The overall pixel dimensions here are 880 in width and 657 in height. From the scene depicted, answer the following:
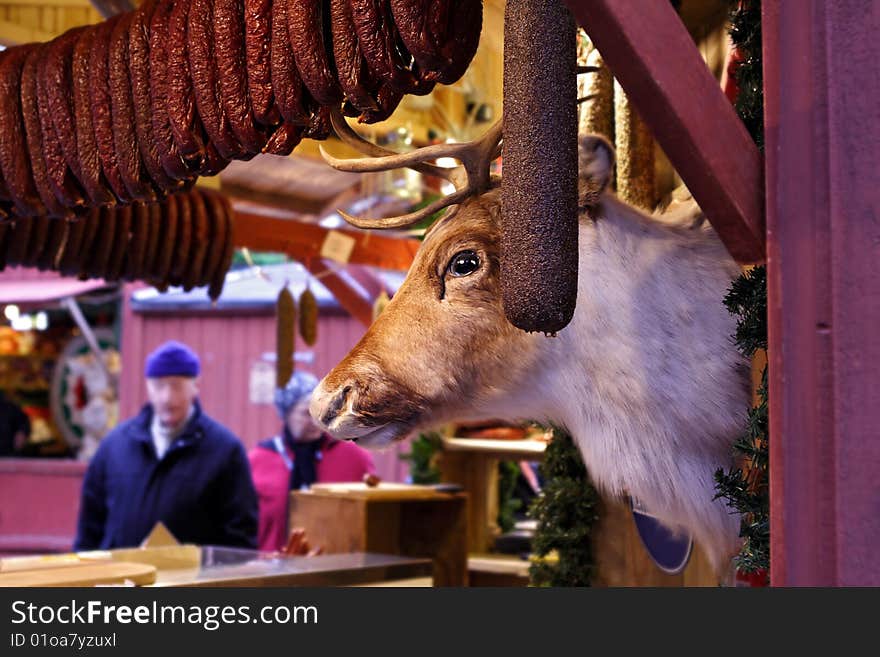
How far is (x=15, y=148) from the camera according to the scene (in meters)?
1.63

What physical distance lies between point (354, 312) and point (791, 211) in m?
3.84

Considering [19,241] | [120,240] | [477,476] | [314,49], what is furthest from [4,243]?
[477,476]

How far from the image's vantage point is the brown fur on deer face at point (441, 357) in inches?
57.6

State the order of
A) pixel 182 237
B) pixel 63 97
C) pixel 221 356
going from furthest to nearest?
1. pixel 221 356
2. pixel 182 237
3. pixel 63 97

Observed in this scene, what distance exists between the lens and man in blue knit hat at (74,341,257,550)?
12.7ft

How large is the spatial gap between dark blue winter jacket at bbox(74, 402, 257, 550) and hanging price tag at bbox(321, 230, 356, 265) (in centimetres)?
90

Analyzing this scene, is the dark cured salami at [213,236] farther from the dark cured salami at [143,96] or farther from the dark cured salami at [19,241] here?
the dark cured salami at [143,96]

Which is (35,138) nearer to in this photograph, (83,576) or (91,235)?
(83,576)

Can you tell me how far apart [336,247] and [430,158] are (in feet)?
8.70

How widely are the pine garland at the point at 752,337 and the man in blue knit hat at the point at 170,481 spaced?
2.98 metres

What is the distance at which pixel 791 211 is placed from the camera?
39.3 inches

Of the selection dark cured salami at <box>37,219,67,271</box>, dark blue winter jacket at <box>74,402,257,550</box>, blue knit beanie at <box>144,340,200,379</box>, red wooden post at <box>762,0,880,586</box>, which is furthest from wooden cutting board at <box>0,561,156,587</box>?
blue knit beanie at <box>144,340,200,379</box>

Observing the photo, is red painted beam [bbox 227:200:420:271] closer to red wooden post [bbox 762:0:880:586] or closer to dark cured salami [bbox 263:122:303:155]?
dark cured salami [bbox 263:122:303:155]

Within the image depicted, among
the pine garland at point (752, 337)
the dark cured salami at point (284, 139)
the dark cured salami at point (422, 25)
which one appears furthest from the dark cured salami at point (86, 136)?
the pine garland at point (752, 337)
